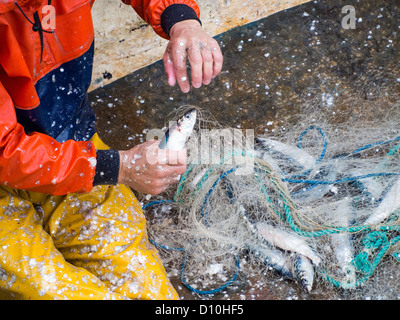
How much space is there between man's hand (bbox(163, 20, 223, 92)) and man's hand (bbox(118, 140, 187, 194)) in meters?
0.34

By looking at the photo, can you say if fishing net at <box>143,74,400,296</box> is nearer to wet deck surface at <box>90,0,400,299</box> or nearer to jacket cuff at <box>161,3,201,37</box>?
wet deck surface at <box>90,0,400,299</box>

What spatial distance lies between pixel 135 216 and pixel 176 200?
513mm

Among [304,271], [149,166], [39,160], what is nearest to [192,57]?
[149,166]

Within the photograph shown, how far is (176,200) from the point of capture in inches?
113

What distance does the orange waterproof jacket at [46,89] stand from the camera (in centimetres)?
178

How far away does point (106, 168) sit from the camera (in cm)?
200

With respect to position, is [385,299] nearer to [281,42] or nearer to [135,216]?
[135,216]

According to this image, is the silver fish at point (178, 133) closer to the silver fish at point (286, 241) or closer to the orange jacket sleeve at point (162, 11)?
the orange jacket sleeve at point (162, 11)

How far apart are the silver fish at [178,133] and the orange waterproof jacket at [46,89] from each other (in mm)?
323

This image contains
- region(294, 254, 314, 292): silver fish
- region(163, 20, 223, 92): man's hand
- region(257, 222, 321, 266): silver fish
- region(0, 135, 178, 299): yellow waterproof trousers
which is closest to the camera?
region(0, 135, 178, 299): yellow waterproof trousers

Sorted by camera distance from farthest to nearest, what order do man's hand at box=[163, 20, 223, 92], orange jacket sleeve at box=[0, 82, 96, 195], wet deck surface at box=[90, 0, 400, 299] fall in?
1. wet deck surface at box=[90, 0, 400, 299]
2. man's hand at box=[163, 20, 223, 92]
3. orange jacket sleeve at box=[0, 82, 96, 195]

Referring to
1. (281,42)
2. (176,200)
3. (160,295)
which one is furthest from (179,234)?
(281,42)

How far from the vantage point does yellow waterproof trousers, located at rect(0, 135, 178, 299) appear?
6.46ft

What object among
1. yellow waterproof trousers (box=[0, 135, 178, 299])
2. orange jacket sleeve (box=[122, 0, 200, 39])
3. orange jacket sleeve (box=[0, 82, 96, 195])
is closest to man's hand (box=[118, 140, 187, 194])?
orange jacket sleeve (box=[0, 82, 96, 195])
